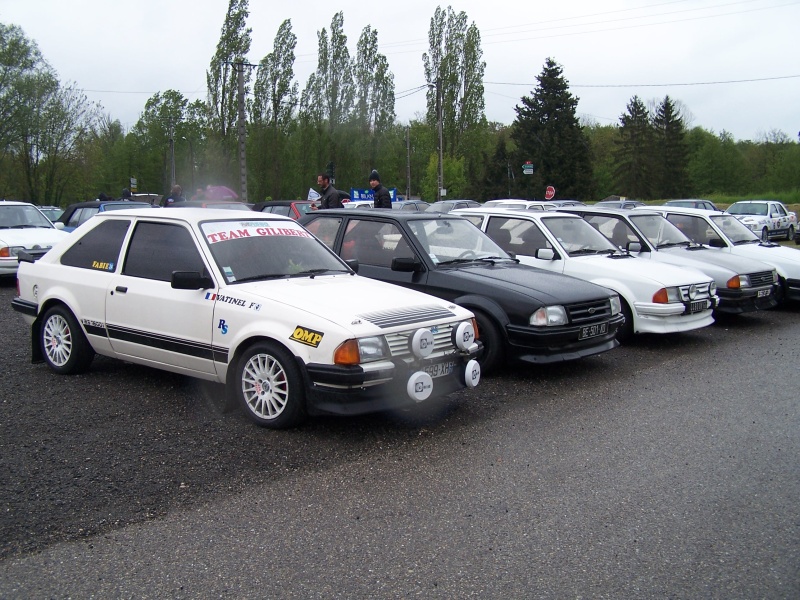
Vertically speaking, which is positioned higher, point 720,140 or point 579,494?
point 720,140

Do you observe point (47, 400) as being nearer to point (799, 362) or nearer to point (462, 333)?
point (462, 333)

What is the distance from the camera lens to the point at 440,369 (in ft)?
18.6

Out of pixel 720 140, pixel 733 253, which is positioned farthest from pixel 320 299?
pixel 720 140

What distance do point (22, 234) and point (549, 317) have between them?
36.1ft

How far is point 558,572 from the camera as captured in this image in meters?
3.51

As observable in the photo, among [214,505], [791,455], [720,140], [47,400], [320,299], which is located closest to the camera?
[214,505]

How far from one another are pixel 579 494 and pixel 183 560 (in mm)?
2331

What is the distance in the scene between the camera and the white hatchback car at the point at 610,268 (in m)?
8.88

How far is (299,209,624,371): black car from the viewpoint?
715 cm

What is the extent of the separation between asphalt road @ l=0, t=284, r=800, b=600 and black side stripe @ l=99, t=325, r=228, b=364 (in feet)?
1.59

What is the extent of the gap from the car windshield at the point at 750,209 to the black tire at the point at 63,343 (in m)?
28.9

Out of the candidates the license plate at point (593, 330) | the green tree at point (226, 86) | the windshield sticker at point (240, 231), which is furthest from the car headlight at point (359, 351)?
the green tree at point (226, 86)

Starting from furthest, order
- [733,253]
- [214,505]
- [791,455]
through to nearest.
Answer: [733,253]
[791,455]
[214,505]

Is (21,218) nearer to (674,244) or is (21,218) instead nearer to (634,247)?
(634,247)
